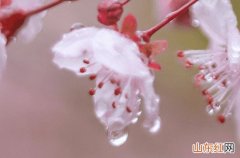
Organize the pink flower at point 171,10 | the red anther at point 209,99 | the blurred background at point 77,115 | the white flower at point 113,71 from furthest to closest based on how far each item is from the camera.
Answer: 1. the blurred background at point 77,115
2. the pink flower at point 171,10
3. the red anther at point 209,99
4. the white flower at point 113,71

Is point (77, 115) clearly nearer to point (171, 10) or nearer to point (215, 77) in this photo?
point (171, 10)

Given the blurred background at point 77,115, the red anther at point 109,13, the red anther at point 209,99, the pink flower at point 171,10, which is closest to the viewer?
the red anther at point 109,13

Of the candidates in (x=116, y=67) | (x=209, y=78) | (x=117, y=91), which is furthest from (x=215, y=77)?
(x=116, y=67)

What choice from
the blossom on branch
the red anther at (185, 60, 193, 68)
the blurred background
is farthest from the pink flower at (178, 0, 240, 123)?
the blurred background

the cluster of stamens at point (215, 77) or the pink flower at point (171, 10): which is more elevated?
the cluster of stamens at point (215, 77)

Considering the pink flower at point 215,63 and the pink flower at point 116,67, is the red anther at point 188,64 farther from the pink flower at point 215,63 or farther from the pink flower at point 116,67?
the pink flower at point 116,67

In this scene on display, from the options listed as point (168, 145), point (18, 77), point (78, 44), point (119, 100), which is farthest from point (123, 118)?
point (18, 77)

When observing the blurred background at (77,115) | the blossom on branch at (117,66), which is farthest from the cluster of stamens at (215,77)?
the blurred background at (77,115)

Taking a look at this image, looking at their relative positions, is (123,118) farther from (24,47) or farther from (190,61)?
(24,47)
